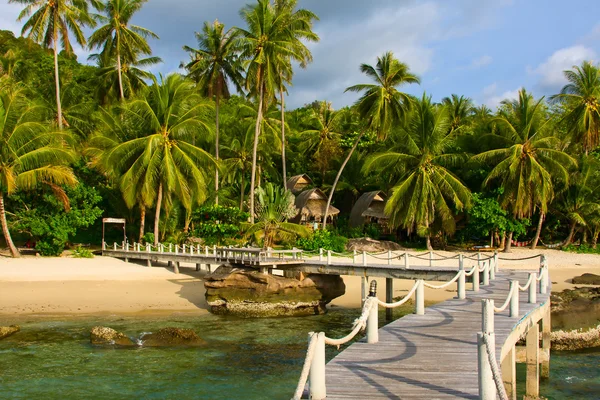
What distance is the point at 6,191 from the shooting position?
102 feet

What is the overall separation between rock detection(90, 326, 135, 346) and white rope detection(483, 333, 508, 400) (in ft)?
43.7

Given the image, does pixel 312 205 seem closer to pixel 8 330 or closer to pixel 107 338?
pixel 107 338

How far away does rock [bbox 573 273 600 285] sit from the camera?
2856 centimetres

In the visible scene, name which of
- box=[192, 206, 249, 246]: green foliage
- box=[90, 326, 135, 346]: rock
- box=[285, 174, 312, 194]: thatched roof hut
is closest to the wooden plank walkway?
box=[90, 326, 135, 346]: rock

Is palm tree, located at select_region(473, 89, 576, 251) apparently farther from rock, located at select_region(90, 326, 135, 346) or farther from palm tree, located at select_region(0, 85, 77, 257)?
rock, located at select_region(90, 326, 135, 346)

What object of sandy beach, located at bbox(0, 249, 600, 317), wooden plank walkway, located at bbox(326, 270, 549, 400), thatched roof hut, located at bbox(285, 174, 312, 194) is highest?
thatched roof hut, located at bbox(285, 174, 312, 194)

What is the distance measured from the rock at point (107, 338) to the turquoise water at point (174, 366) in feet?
1.18

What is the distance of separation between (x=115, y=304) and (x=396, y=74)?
76.9ft

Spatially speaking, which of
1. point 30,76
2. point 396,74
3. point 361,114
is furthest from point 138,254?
point 30,76

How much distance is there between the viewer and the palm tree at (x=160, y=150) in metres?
32.8

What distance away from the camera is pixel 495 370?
6.30 m

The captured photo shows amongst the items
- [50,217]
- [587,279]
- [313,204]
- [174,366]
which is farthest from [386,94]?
[174,366]

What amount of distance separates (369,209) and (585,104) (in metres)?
15.8

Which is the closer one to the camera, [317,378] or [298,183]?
[317,378]
